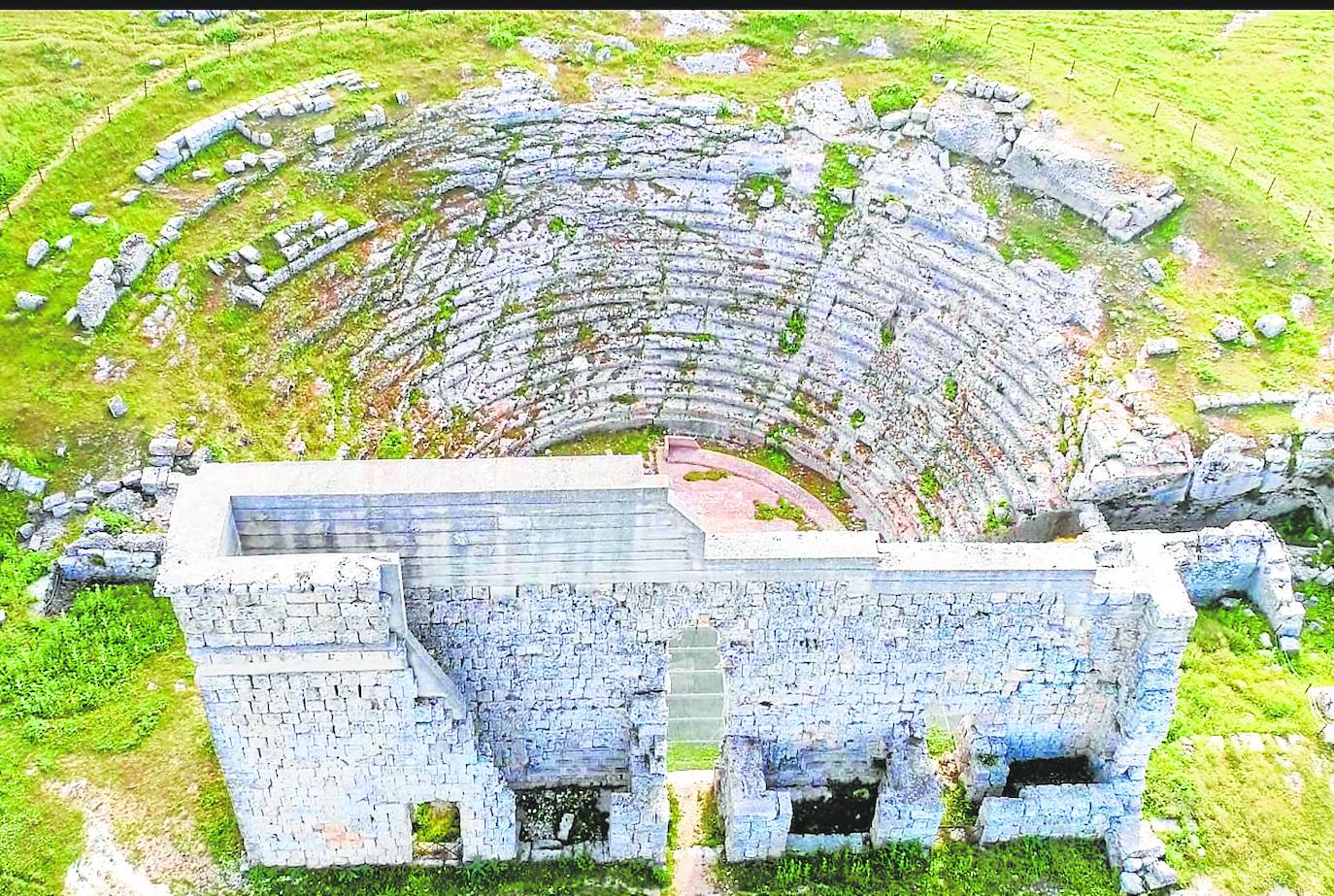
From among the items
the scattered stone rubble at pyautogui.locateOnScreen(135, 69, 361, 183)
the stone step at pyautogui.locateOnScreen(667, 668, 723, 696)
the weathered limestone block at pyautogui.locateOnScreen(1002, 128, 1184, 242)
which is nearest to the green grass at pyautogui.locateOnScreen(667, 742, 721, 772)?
the stone step at pyautogui.locateOnScreen(667, 668, 723, 696)

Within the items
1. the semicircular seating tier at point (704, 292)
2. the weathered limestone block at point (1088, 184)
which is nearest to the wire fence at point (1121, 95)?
the weathered limestone block at point (1088, 184)

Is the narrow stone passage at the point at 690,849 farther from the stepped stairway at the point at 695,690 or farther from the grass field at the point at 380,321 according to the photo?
the stepped stairway at the point at 695,690

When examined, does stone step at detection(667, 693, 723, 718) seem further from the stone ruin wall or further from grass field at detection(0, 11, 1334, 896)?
the stone ruin wall

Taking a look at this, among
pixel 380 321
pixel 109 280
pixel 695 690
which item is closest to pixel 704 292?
pixel 380 321

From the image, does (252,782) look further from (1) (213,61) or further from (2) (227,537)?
(1) (213,61)

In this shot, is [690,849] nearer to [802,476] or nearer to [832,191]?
[802,476]

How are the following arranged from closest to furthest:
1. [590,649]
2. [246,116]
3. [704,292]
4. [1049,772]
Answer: [590,649]
[1049,772]
[246,116]
[704,292]

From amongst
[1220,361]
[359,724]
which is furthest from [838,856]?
[1220,361]
